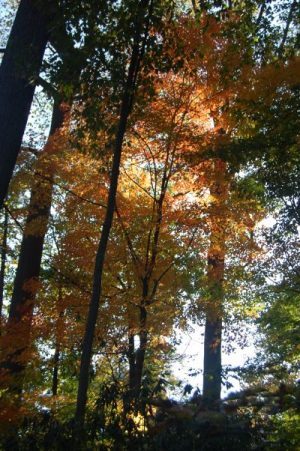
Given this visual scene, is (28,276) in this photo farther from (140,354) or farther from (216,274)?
(216,274)

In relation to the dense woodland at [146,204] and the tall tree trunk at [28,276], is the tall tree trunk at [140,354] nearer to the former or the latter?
the dense woodland at [146,204]

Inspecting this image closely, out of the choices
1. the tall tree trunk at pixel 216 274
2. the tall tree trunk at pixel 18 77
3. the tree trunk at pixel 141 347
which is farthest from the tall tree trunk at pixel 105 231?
the tall tree trunk at pixel 216 274

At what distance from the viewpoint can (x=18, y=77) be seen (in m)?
Result: 6.33

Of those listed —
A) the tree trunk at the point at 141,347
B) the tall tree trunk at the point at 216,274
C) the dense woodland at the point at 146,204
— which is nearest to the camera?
the dense woodland at the point at 146,204

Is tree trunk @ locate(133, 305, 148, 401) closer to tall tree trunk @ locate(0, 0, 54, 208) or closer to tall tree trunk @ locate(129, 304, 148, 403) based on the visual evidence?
tall tree trunk @ locate(129, 304, 148, 403)

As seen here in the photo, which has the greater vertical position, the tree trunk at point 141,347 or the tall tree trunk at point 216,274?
the tall tree trunk at point 216,274

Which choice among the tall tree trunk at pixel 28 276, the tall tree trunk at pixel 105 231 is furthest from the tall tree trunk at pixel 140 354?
the tall tree trunk at pixel 105 231

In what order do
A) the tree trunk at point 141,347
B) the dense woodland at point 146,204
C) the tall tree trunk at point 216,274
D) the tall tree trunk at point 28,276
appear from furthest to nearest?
the tall tree trunk at point 216,274 → the tall tree trunk at point 28,276 → the tree trunk at point 141,347 → the dense woodland at point 146,204

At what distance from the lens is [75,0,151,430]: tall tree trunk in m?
5.26

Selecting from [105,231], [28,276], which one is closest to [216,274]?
[28,276]

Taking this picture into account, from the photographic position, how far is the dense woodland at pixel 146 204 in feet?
16.7

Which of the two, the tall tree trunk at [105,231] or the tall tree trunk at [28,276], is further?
the tall tree trunk at [28,276]

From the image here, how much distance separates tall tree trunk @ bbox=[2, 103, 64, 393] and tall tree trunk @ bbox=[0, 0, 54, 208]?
1302 millimetres

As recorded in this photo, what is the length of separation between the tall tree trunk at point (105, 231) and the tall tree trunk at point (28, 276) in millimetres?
2169
